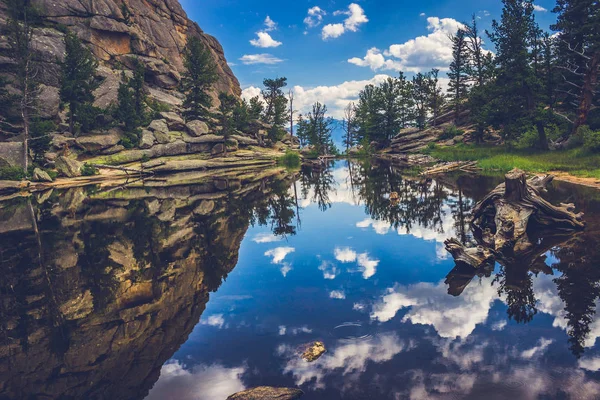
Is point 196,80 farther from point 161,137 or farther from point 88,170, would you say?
point 88,170

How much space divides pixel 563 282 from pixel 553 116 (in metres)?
36.3

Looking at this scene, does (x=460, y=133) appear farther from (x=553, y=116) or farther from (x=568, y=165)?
(x=568, y=165)

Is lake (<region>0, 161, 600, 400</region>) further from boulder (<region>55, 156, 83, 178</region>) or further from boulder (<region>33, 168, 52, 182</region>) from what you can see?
boulder (<region>55, 156, 83, 178</region>)

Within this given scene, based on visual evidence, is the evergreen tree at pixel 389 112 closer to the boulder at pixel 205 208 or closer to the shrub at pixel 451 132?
the shrub at pixel 451 132

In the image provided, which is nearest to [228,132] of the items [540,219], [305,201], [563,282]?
[305,201]

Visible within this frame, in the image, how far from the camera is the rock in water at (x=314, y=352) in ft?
21.0

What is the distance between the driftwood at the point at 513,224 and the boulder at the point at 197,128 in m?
50.7

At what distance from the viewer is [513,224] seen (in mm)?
11742

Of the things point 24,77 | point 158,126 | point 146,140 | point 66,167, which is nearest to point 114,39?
point 158,126

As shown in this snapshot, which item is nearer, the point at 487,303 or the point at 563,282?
the point at 487,303

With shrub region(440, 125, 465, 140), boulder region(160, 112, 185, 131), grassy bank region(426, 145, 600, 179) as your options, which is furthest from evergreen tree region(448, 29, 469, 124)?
boulder region(160, 112, 185, 131)

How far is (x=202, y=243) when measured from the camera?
13977 millimetres

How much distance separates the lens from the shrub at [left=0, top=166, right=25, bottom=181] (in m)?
34.1

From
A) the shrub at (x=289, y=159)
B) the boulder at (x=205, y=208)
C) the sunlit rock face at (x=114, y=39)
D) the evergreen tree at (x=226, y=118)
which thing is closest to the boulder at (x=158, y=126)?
the sunlit rock face at (x=114, y=39)
